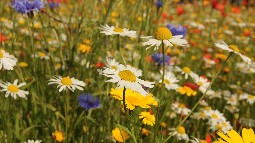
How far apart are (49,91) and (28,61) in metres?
0.54

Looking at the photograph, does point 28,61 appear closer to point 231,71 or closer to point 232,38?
point 231,71

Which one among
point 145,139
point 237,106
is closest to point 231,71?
point 237,106

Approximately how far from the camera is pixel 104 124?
1623mm

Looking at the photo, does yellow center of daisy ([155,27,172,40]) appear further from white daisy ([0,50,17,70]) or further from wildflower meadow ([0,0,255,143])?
white daisy ([0,50,17,70])

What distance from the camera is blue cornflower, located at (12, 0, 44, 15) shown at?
152cm

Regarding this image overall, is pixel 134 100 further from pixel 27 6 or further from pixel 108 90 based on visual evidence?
pixel 27 6

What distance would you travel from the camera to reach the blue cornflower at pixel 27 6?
1.52m

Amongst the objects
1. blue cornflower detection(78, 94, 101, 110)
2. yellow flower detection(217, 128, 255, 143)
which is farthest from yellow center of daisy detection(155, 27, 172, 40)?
blue cornflower detection(78, 94, 101, 110)

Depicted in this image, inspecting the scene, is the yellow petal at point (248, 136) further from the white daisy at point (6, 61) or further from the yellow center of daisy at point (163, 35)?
the white daisy at point (6, 61)

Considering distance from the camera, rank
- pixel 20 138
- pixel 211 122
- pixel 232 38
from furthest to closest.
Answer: pixel 232 38
pixel 211 122
pixel 20 138

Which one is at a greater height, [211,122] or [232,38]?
[232,38]

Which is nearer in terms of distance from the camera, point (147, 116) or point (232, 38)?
point (147, 116)

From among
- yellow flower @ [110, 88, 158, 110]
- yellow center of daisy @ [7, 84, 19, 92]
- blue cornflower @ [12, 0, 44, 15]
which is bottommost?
yellow center of daisy @ [7, 84, 19, 92]

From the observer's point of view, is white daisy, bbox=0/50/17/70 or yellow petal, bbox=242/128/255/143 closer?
yellow petal, bbox=242/128/255/143
